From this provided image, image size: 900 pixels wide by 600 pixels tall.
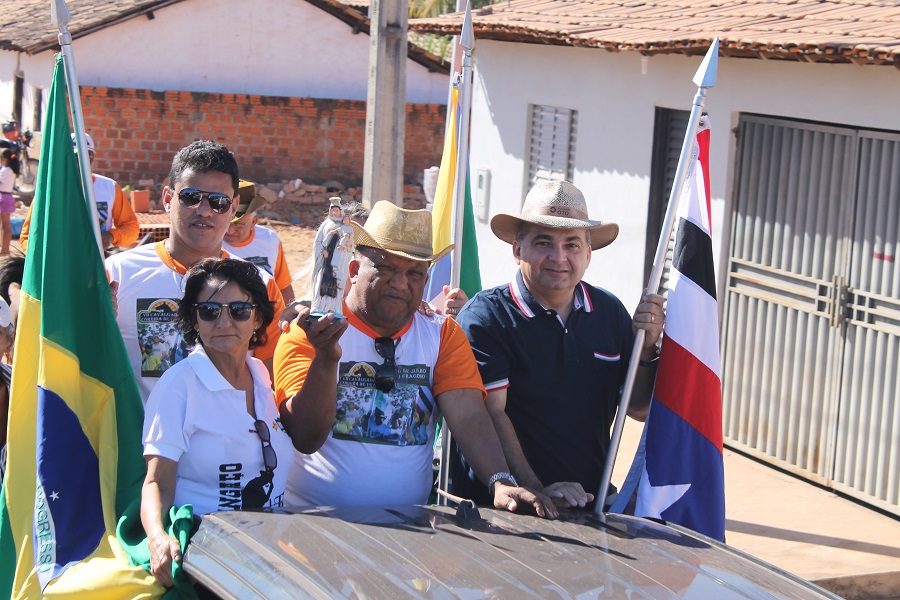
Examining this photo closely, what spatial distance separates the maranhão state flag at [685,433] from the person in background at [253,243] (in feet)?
7.61

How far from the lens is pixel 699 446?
4.10 meters

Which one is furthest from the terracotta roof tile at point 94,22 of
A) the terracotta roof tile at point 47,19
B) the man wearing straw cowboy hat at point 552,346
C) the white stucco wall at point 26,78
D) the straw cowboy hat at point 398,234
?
the straw cowboy hat at point 398,234

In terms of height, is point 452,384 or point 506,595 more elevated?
point 452,384

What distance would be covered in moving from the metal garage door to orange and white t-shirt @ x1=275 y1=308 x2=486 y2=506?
4.13 m

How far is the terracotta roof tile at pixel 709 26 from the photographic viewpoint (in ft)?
22.4

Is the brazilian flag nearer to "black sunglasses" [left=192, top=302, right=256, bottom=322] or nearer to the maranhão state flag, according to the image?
"black sunglasses" [left=192, top=302, right=256, bottom=322]

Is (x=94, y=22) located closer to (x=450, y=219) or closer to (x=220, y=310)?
(x=450, y=219)

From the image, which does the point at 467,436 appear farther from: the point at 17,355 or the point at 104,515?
the point at 17,355

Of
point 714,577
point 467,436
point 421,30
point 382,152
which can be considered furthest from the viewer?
point 421,30

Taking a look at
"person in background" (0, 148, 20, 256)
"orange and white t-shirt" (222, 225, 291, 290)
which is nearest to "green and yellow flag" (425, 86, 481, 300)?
"orange and white t-shirt" (222, 225, 291, 290)

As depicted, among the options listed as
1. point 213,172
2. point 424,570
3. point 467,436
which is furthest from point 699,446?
point 213,172

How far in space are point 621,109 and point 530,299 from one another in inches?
229

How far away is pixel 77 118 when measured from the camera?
13.8 feet

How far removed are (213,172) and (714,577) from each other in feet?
7.46
